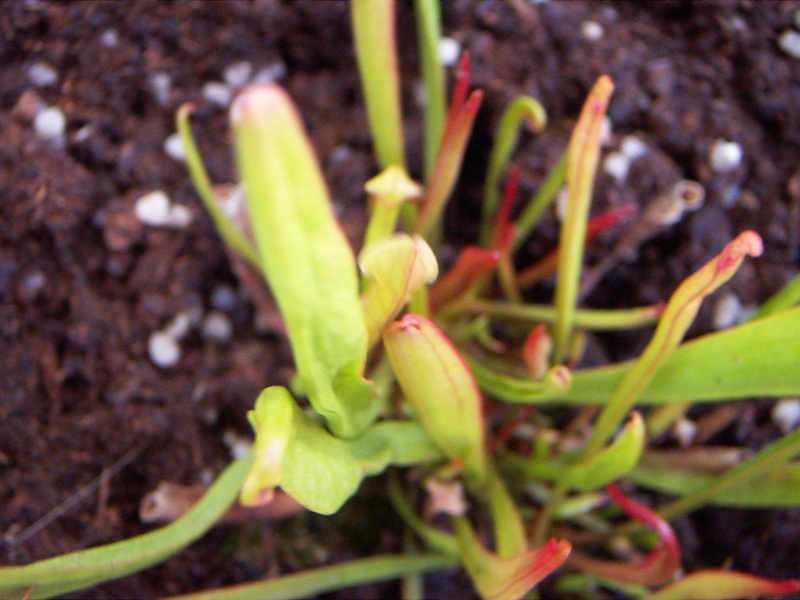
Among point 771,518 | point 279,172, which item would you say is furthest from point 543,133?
point 279,172

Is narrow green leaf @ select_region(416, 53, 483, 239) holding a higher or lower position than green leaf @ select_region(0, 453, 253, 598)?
higher

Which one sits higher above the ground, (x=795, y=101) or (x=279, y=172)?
(x=279, y=172)

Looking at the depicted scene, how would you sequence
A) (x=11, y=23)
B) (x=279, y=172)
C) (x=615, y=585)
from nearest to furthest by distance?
(x=279, y=172) → (x=615, y=585) → (x=11, y=23)

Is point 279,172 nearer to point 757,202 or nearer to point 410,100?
point 410,100

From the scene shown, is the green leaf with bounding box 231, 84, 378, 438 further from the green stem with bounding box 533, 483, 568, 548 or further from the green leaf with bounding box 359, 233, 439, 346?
the green stem with bounding box 533, 483, 568, 548

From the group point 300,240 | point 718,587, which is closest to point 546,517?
point 718,587

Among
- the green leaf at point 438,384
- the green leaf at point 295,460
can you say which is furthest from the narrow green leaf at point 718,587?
the green leaf at point 295,460

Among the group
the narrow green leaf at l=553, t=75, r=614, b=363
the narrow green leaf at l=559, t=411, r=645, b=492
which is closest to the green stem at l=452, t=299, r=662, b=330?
the narrow green leaf at l=553, t=75, r=614, b=363
